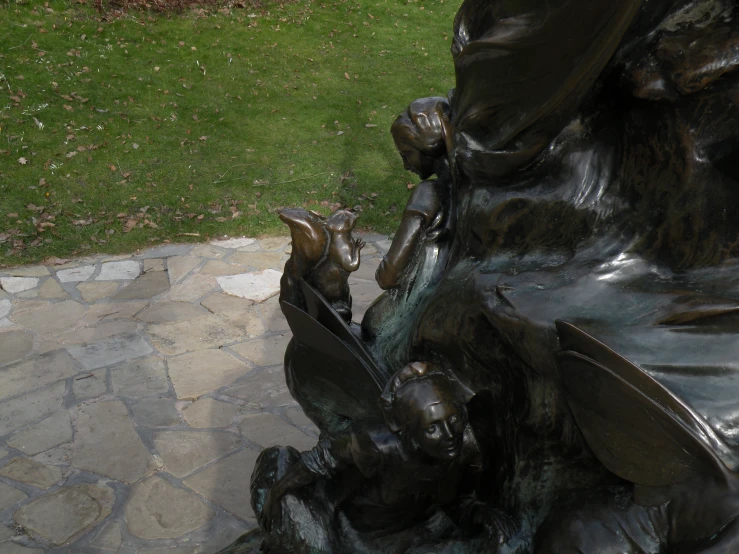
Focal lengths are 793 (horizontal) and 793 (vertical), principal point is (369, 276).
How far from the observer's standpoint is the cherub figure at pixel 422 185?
2.77 m

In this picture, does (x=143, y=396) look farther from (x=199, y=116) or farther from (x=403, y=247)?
(x=199, y=116)

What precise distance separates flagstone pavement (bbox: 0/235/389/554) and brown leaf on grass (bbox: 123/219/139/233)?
1.73 feet

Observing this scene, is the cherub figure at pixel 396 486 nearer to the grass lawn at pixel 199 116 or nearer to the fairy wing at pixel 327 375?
the fairy wing at pixel 327 375

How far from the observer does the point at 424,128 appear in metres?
2.76

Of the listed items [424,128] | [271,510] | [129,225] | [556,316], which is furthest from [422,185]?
[129,225]

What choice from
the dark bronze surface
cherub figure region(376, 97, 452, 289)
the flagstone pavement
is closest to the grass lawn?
the flagstone pavement

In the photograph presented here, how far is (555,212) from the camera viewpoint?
7.55 feet

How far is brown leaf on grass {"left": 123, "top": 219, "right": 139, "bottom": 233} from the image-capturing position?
751cm

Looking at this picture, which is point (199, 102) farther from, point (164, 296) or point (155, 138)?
point (164, 296)

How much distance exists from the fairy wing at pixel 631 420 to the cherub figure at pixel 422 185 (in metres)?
0.97

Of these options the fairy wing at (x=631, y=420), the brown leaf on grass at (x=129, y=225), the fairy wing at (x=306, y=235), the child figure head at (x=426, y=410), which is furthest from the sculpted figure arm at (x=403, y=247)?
the brown leaf on grass at (x=129, y=225)

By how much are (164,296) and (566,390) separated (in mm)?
4810

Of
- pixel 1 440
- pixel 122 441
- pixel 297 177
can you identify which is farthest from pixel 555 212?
pixel 297 177

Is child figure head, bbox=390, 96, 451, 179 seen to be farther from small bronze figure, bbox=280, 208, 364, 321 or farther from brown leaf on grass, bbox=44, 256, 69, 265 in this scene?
brown leaf on grass, bbox=44, 256, 69, 265
